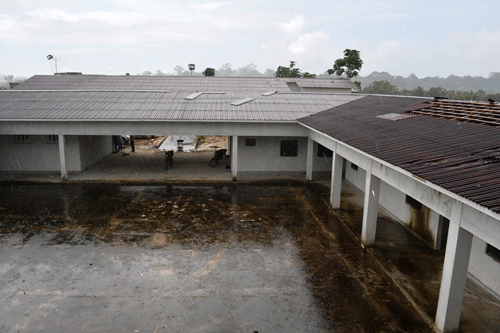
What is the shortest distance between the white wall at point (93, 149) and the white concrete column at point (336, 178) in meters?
13.2

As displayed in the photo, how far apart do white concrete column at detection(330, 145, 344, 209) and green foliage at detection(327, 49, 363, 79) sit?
132 feet

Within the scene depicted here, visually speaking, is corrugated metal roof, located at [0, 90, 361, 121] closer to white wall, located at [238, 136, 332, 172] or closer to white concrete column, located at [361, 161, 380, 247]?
white wall, located at [238, 136, 332, 172]

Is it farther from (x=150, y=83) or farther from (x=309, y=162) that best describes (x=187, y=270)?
(x=150, y=83)

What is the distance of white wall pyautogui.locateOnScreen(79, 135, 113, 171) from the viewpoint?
1984 centimetres

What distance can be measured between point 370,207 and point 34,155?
17.2m

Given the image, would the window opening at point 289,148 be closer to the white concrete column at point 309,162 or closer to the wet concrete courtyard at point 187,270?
the white concrete column at point 309,162

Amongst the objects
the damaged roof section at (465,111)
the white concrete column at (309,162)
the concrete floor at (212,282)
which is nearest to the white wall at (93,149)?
the concrete floor at (212,282)

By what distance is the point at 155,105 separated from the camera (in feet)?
63.3

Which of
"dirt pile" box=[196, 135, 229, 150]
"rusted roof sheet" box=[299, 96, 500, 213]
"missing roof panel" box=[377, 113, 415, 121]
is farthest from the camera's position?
"dirt pile" box=[196, 135, 229, 150]

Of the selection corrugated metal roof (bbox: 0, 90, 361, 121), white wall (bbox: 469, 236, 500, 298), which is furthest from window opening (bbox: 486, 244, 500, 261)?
corrugated metal roof (bbox: 0, 90, 361, 121)

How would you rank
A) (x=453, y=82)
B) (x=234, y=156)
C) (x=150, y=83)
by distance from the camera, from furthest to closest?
(x=453, y=82) → (x=150, y=83) → (x=234, y=156)

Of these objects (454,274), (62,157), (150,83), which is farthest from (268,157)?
(150,83)

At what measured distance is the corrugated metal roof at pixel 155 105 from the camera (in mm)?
17688

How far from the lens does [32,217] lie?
524 inches
